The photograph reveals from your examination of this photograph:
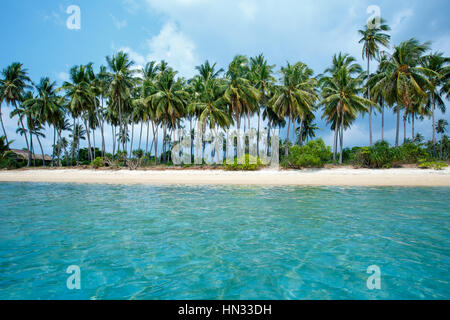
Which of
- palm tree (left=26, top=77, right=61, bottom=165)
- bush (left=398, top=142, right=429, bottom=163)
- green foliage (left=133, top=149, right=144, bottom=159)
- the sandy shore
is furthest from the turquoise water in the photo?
palm tree (left=26, top=77, right=61, bottom=165)

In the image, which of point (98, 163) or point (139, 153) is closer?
point (98, 163)

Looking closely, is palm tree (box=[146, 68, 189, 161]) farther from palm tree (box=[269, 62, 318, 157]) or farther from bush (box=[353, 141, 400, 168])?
bush (box=[353, 141, 400, 168])

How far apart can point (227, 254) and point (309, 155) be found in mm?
22084

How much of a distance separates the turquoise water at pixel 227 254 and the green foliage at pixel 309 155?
16.8 m

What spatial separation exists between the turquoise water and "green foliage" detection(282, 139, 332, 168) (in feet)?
55.2

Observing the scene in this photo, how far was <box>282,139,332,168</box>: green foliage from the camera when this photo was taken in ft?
80.4

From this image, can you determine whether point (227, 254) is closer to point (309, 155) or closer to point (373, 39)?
point (309, 155)

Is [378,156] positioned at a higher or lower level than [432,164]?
higher

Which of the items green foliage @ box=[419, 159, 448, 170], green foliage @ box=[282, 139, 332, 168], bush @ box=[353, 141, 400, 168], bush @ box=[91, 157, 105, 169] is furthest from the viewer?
bush @ box=[91, 157, 105, 169]

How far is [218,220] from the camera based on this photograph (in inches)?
271

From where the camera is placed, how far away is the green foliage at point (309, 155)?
24.5 meters

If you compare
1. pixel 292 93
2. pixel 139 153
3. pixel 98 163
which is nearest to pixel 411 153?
pixel 292 93

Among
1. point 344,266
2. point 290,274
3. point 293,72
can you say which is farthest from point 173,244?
point 293,72

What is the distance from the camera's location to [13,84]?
A: 38.0 metres
